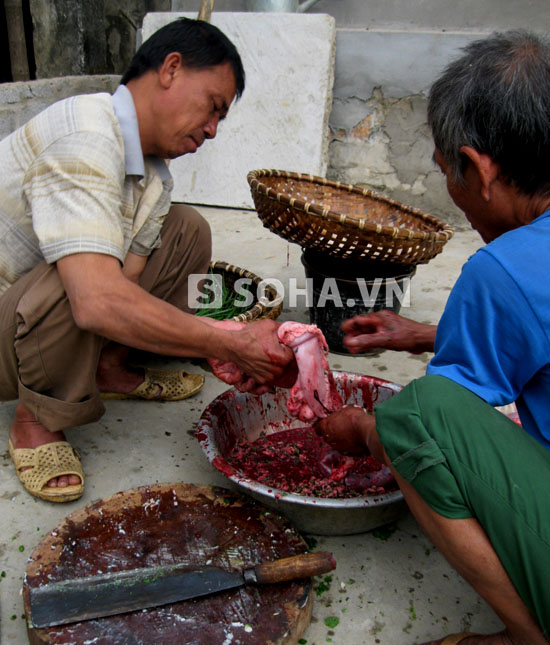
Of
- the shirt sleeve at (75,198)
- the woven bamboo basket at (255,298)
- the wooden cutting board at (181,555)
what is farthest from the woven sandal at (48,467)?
A: the woven bamboo basket at (255,298)

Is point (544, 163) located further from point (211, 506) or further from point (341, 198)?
point (341, 198)

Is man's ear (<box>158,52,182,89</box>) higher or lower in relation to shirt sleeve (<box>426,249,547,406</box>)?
higher

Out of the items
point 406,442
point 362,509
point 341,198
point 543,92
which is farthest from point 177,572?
point 341,198

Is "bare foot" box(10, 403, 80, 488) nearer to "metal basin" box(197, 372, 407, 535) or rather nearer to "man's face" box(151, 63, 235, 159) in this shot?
"metal basin" box(197, 372, 407, 535)

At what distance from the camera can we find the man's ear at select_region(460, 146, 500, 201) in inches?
54.7

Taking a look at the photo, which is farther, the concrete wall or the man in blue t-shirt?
the concrete wall

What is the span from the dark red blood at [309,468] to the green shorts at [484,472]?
0.64m

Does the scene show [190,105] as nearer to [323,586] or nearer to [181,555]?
[181,555]

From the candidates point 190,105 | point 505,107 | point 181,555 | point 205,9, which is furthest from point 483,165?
point 205,9

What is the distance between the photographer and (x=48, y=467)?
2.03 m

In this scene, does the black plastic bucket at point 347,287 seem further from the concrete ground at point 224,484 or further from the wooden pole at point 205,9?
the wooden pole at point 205,9

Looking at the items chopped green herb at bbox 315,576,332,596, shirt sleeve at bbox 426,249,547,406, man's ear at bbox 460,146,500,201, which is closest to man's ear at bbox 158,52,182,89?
man's ear at bbox 460,146,500,201

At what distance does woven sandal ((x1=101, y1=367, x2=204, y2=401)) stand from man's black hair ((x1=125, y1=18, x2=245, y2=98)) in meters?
1.24

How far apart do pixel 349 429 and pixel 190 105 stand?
118 cm
